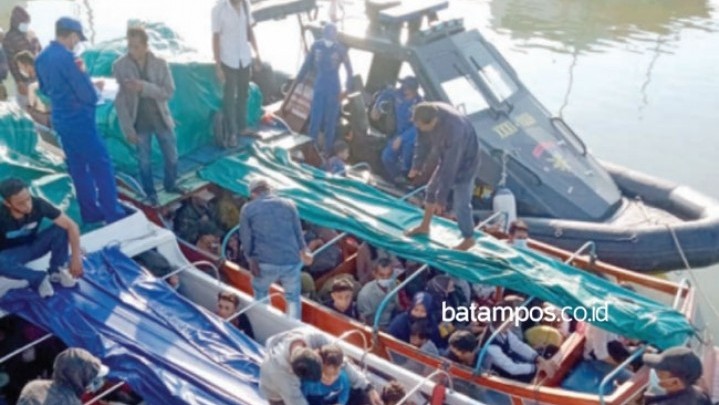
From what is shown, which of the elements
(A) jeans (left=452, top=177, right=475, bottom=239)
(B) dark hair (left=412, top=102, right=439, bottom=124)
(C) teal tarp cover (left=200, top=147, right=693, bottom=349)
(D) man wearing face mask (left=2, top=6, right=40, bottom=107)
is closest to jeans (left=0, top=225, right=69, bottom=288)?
(C) teal tarp cover (left=200, top=147, right=693, bottom=349)

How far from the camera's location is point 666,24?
69.5ft

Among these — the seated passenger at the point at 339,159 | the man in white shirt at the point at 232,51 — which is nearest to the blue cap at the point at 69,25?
the man in white shirt at the point at 232,51

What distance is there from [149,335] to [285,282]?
1.14 meters

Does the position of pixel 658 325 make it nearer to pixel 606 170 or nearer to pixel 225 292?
pixel 225 292

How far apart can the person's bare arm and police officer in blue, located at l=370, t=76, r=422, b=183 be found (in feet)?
11.4

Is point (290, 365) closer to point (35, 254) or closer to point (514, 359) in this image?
point (514, 359)

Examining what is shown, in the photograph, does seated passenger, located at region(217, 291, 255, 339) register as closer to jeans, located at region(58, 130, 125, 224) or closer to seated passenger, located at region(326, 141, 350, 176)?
jeans, located at region(58, 130, 125, 224)

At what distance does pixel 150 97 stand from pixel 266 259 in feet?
5.99

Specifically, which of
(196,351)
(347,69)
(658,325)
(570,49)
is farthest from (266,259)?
(570,49)

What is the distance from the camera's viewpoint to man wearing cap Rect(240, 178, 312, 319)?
6012mm

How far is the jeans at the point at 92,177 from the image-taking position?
648 centimetres

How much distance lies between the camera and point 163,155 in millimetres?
7555

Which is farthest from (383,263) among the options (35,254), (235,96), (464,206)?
(235,96)

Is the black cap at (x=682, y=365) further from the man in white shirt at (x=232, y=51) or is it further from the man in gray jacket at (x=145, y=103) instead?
the man in white shirt at (x=232, y=51)
